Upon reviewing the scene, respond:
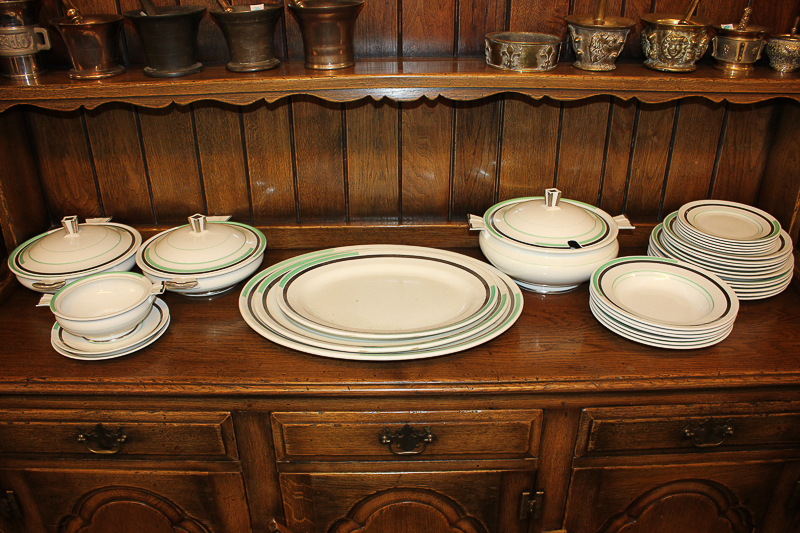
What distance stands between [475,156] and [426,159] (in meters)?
0.12

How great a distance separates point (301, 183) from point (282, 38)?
1.13ft

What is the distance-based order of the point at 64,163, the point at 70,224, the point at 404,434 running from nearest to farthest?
the point at 404,434
the point at 70,224
the point at 64,163

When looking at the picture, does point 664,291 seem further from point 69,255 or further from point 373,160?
point 69,255

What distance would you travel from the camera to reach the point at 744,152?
152 centimetres

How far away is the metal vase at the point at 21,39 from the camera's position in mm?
1220

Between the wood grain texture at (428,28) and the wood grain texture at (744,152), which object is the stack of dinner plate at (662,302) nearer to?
the wood grain texture at (744,152)

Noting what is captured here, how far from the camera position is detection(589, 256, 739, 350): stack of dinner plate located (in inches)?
46.6

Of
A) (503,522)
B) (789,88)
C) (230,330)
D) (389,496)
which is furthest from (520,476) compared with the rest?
(789,88)

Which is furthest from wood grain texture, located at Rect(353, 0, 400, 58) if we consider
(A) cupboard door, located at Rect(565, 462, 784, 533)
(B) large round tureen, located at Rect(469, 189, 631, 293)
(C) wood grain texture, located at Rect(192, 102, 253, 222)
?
(A) cupboard door, located at Rect(565, 462, 784, 533)

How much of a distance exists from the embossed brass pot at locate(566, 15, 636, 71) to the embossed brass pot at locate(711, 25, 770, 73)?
197mm

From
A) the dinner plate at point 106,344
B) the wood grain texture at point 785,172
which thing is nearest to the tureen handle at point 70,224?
the dinner plate at point 106,344

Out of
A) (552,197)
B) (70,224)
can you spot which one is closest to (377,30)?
(552,197)

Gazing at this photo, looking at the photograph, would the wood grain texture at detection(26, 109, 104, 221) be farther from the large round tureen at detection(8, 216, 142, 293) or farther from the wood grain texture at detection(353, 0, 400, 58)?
the wood grain texture at detection(353, 0, 400, 58)

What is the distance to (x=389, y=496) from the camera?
1.24 meters
